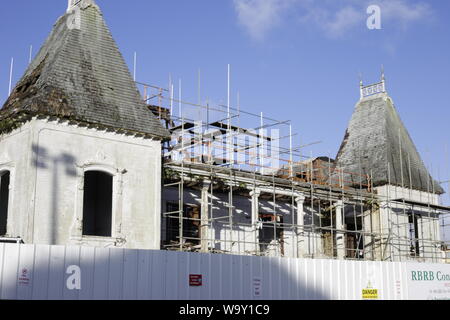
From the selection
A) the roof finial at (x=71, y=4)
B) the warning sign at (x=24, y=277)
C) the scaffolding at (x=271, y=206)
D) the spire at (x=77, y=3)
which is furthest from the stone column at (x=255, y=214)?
the warning sign at (x=24, y=277)

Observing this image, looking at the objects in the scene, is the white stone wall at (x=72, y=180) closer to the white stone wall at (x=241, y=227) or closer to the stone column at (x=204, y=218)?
the stone column at (x=204, y=218)

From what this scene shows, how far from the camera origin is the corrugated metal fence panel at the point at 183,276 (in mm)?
13797

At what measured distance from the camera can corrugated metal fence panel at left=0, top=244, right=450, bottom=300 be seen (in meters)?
13.8

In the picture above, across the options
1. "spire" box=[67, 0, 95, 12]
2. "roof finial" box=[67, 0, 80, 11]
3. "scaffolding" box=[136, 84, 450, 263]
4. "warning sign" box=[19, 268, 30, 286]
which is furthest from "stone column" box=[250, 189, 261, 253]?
"warning sign" box=[19, 268, 30, 286]

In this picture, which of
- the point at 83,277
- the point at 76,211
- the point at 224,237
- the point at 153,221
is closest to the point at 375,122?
the point at 224,237

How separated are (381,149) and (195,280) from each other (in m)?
21.1

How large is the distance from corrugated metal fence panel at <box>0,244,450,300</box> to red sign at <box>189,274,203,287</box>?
89 mm

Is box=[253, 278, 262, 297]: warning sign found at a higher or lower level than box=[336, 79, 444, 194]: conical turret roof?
lower

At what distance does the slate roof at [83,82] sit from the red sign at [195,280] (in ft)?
27.2

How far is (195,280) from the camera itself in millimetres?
16641

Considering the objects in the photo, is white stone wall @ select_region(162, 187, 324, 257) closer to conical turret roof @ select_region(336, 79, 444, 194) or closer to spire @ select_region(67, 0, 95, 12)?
conical turret roof @ select_region(336, 79, 444, 194)

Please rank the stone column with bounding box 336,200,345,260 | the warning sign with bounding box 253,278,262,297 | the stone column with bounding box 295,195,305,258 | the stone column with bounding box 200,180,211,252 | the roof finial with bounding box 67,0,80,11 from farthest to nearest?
1. the stone column with bounding box 336,200,345,260
2. the stone column with bounding box 295,195,305,258
3. the roof finial with bounding box 67,0,80,11
4. the stone column with bounding box 200,180,211,252
5. the warning sign with bounding box 253,278,262,297

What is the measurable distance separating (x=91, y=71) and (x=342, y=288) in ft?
41.2

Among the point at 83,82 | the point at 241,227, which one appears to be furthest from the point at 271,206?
the point at 83,82
